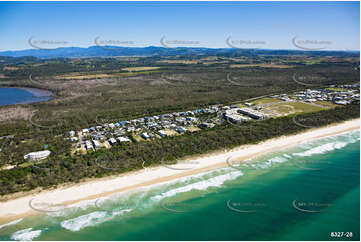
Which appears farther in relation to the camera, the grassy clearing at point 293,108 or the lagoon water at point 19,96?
the lagoon water at point 19,96

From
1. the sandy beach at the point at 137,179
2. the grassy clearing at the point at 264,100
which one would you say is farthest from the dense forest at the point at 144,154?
the grassy clearing at the point at 264,100

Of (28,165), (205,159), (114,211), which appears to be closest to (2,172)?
(28,165)

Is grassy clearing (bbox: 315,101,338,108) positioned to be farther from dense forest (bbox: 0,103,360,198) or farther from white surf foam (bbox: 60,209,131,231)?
white surf foam (bbox: 60,209,131,231)

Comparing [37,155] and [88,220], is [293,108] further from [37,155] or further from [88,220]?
[37,155]

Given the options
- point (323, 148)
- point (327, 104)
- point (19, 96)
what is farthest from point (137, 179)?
point (19, 96)

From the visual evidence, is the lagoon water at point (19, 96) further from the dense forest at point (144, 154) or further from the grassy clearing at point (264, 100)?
the grassy clearing at point (264, 100)

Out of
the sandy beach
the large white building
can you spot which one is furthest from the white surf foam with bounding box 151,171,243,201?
the large white building

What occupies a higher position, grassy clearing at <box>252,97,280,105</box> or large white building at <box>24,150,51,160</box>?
grassy clearing at <box>252,97,280,105</box>
